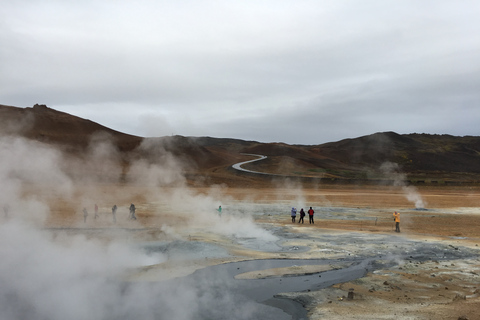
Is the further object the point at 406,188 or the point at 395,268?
the point at 406,188

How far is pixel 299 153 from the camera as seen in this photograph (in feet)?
522

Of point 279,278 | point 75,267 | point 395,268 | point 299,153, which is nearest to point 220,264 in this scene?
point 279,278

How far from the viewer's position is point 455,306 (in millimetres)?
11273

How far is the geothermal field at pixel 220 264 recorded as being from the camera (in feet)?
37.1

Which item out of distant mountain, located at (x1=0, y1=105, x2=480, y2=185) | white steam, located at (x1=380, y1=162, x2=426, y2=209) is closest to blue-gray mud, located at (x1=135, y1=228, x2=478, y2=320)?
white steam, located at (x1=380, y1=162, x2=426, y2=209)

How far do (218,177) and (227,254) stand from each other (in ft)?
191

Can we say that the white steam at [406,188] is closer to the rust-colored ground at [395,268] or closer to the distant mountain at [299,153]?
the distant mountain at [299,153]

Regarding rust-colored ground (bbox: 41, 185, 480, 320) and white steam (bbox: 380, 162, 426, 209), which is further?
white steam (bbox: 380, 162, 426, 209)

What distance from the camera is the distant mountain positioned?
8075 centimetres

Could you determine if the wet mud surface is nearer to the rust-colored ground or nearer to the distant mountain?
the rust-colored ground

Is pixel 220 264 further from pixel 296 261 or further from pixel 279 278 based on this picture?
pixel 296 261

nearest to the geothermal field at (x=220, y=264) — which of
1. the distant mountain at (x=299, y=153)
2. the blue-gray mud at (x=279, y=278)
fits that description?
the blue-gray mud at (x=279, y=278)

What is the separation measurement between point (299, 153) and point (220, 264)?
5719 inches

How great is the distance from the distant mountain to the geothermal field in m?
34.1
